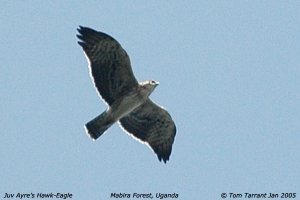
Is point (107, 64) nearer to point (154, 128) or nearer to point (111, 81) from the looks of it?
point (111, 81)

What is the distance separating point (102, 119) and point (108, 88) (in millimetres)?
699

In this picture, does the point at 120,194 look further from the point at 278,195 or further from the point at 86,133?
the point at 278,195

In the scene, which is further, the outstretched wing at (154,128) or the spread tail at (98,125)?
the outstretched wing at (154,128)

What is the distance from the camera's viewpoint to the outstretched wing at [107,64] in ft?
78.1

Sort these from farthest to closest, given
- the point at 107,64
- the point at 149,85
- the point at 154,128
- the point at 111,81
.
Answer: the point at 154,128 → the point at 111,81 → the point at 107,64 → the point at 149,85

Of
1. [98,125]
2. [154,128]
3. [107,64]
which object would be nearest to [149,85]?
[107,64]

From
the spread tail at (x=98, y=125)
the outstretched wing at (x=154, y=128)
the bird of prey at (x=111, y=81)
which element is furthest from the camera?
the outstretched wing at (x=154, y=128)

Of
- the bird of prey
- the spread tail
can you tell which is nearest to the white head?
the bird of prey

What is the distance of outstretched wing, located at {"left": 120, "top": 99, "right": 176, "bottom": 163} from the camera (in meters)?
24.9

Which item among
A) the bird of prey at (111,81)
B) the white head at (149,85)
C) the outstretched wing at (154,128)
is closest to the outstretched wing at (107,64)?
the bird of prey at (111,81)

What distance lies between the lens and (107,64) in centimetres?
2402

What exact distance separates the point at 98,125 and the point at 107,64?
134 cm

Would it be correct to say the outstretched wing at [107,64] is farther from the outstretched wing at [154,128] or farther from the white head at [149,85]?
the outstretched wing at [154,128]

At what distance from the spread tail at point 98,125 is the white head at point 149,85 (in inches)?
40.7
